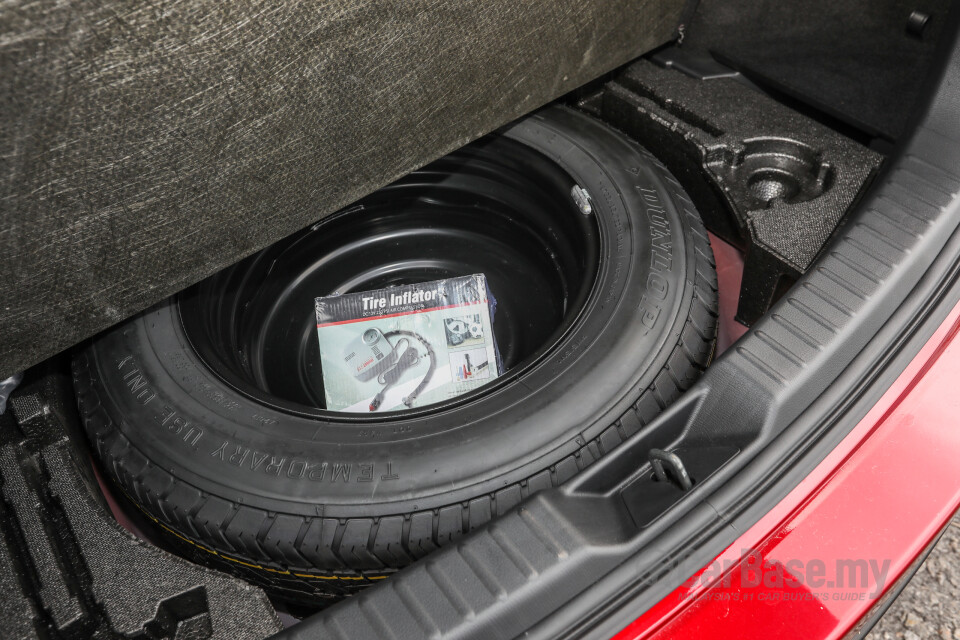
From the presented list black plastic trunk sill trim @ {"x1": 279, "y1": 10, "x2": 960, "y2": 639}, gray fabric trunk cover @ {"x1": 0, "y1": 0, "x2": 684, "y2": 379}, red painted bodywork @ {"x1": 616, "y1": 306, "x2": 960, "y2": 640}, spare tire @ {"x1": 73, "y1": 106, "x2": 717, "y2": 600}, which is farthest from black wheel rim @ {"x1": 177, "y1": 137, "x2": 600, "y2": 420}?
red painted bodywork @ {"x1": 616, "y1": 306, "x2": 960, "y2": 640}

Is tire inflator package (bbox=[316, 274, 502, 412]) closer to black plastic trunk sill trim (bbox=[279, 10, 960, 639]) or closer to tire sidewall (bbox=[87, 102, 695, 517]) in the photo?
tire sidewall (bbox=[87, 102, 695, 517])

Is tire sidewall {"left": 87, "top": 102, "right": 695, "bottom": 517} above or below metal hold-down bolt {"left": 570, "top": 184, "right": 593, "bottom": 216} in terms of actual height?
below

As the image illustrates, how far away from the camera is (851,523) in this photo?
713mm

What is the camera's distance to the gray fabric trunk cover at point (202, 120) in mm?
656

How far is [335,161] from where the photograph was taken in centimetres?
93

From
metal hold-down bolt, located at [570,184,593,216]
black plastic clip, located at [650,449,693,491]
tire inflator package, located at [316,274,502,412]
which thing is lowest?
tire inflator package, located at [316,274,502,412]

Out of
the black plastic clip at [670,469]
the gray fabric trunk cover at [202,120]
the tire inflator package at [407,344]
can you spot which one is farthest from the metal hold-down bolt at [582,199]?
the black plastic clip at [670,469]

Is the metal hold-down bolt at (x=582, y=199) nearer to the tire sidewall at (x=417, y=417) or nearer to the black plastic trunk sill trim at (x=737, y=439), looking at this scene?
the tire sidewall at (x=417, y=417)

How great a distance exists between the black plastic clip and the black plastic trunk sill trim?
0.02m

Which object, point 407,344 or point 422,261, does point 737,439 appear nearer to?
point 407,344

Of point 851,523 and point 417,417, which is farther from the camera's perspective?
point 417,417

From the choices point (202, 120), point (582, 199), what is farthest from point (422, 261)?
point (202, 120)

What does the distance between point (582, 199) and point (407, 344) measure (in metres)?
0.41

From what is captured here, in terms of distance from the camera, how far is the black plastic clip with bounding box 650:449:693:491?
28.1 inches
